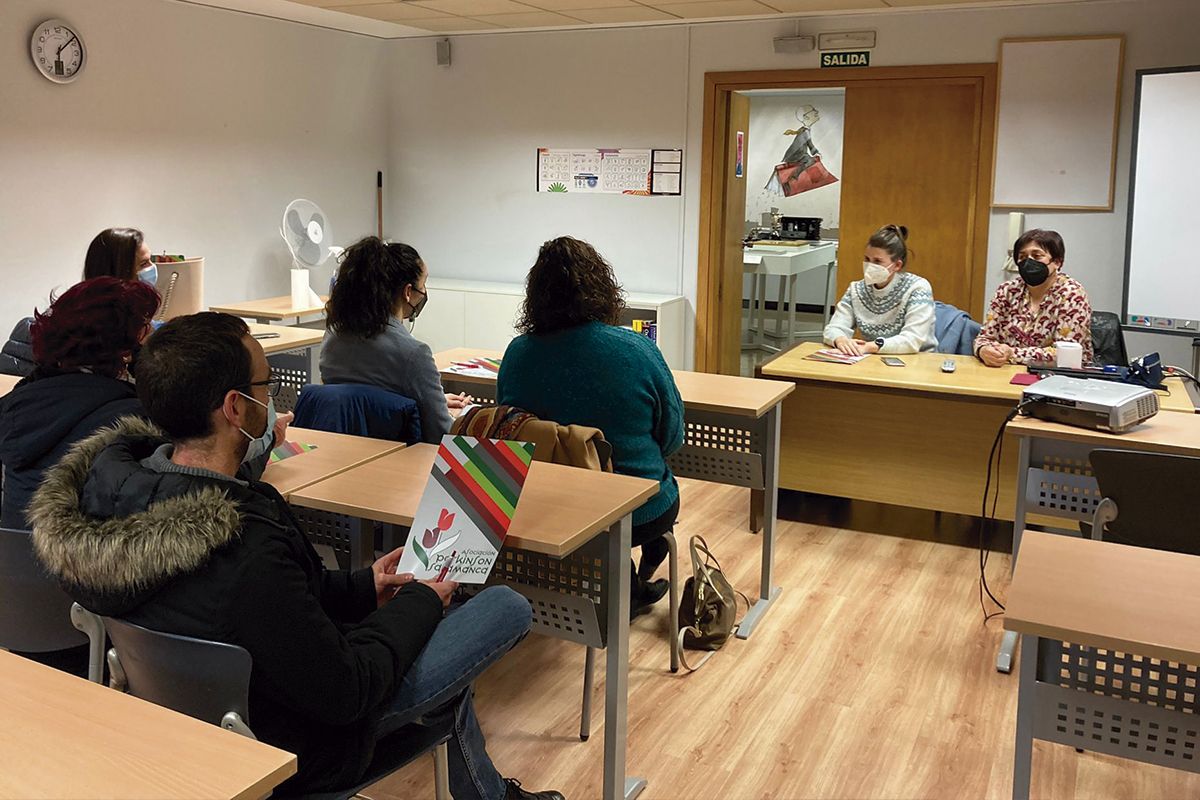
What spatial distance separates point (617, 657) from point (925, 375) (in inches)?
88.5

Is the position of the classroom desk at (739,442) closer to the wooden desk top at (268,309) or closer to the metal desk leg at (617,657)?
the metal desk leg at (617,657)

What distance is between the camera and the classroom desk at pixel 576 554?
7.62 feet

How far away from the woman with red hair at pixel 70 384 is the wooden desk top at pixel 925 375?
2.60m

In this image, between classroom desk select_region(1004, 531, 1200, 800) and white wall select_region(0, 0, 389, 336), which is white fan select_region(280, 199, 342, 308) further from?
classroom desk select_region(1004, 531, 1200, 800)

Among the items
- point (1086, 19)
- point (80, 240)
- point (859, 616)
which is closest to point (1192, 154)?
point (1086, 19)

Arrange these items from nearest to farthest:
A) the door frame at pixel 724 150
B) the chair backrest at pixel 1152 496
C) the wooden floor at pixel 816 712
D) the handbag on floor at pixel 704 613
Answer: the chair backrest at pixel 1152 496, the wooden floor at pixel 816 712, the handbag on floor at pixel 704 613, the door frame at pixel 724 150

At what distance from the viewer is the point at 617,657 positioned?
240 centimetres

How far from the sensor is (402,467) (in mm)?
2684

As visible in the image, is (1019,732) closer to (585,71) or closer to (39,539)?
(39,539)

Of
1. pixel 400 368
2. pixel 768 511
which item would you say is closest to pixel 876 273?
pixel 768 511

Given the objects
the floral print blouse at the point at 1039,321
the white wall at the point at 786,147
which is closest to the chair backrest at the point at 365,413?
the floral print blouse at the point at 1039,321

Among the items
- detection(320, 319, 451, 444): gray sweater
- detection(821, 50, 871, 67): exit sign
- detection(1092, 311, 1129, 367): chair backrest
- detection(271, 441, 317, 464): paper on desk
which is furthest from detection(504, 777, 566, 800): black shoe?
detection(821, 50, 871, 67): exit sign

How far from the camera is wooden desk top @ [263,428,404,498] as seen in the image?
253cm

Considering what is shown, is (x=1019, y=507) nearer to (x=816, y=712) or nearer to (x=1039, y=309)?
(x=816, y=712)
